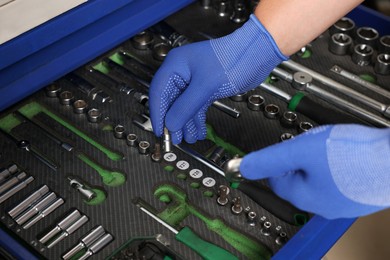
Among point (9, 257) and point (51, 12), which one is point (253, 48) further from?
point (9, 257)

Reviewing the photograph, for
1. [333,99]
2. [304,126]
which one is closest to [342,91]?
[333,99]

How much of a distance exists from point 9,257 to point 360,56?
0.79 meters

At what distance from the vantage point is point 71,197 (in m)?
1.04

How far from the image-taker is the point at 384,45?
133 cm

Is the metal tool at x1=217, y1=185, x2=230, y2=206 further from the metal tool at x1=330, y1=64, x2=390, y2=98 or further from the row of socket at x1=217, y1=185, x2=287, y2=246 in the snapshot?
the metal tool at x1=330, y1=64, x2=390, y2=98

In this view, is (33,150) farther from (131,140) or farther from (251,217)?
(251,217)

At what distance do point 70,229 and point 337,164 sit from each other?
0.42 m

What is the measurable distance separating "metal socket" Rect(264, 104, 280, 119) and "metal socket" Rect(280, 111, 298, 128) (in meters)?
0.02

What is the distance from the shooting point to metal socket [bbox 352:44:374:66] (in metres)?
1.32

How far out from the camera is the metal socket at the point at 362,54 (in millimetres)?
1320

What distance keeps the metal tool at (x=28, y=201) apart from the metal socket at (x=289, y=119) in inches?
17.2

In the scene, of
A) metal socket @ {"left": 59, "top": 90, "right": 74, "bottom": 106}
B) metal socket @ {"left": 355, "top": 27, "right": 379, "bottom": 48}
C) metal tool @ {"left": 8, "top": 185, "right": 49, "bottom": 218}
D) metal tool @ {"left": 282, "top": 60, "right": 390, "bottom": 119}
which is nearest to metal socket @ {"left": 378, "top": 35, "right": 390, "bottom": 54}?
metal socket @ {"left": 355, "top": 27, "right": 379, "bottom": 48}

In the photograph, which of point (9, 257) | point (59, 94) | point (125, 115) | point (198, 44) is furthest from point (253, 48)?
point (9, 257)

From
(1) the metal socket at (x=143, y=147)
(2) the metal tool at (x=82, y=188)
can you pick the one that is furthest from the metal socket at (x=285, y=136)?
(2) the metal tool at (x=82, y=188)
